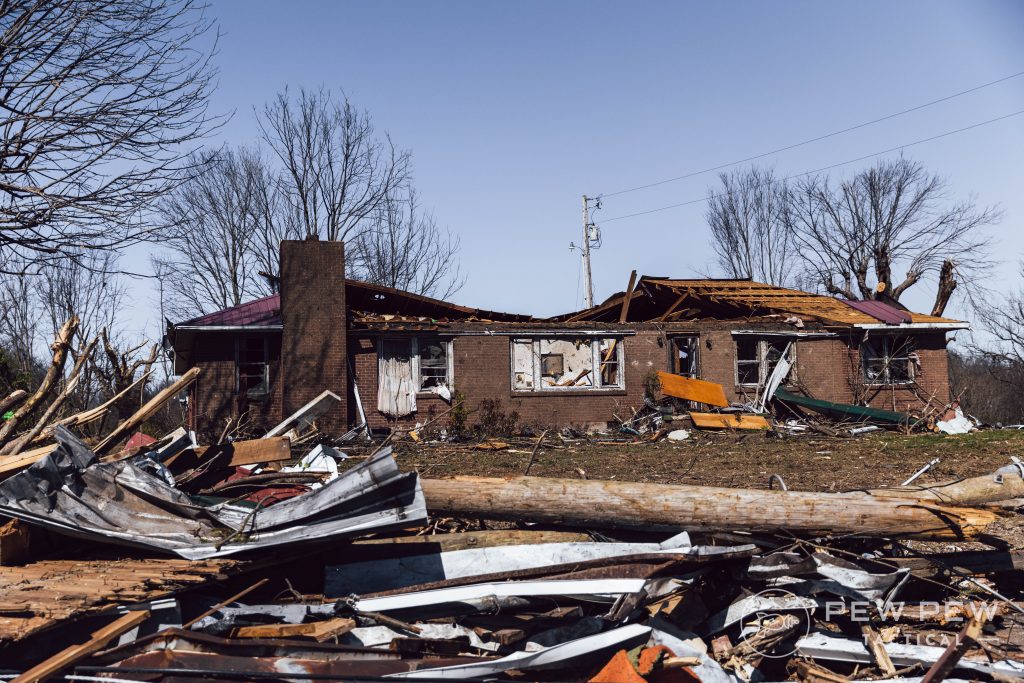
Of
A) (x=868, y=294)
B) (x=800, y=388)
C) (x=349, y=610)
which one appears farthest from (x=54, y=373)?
(x=868, y=294)

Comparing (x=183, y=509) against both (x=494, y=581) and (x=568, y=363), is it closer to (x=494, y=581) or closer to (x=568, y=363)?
(x=494, y=581)

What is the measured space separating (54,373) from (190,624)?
3361 millimetres

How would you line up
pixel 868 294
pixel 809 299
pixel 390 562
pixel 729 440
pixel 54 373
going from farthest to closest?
1. pixel 868 294
2. pixel 809 299
3. pixel 729 440
4. pixel 54 373
5. pixel 390 562

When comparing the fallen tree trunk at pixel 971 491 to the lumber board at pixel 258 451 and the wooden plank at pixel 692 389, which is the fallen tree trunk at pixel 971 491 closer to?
the lumber board at pixel 258 451

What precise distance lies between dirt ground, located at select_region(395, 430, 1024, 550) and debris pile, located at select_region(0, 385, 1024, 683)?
4.96 meters

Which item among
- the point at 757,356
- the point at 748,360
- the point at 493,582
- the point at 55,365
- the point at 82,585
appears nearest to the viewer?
the point at 82,585

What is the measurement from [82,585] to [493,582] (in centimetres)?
225

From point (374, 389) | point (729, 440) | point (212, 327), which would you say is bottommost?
point (729, 440)

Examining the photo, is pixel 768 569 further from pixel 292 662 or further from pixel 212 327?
pixel 212 327

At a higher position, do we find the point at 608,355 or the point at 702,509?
the point at 608,355

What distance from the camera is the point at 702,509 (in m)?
4.80

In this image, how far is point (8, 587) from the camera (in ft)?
13.6

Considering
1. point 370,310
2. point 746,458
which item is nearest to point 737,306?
point 746,458

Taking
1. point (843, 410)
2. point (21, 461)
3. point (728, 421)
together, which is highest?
point (21, 461)
